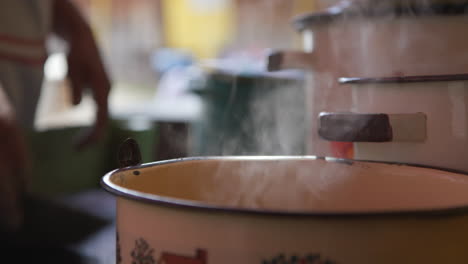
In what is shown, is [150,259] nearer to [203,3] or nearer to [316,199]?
[316,199]

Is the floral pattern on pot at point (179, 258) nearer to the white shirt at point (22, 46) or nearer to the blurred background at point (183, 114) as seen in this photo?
the blurred background at point (183, 114)

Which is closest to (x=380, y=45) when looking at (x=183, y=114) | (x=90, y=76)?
(x=90, y=76)

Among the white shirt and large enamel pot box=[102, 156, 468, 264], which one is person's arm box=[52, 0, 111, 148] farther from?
large enamel pot box=[102, 156, 468, 264]

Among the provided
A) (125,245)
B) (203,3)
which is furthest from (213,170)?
(203,3)

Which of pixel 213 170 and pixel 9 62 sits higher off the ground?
pixel 9 62

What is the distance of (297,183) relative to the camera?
1.55 feet

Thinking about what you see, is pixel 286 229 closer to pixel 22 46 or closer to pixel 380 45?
pixel 380 45

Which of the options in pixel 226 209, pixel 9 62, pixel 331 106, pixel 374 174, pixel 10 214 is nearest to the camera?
pixel 226 209

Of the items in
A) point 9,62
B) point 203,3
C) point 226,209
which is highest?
point 203,3

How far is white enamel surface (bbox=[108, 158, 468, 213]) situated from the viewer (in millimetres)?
399

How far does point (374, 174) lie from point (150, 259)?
215 millimetres

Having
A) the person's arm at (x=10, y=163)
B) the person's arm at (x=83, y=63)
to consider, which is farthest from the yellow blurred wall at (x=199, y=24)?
the person's arm at (x=10, y=163)

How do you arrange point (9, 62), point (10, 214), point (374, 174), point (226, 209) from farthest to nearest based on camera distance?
point (9, 62), point (10, 214), point (374, 174), point (226, 209)

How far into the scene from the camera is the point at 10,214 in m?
0.70
